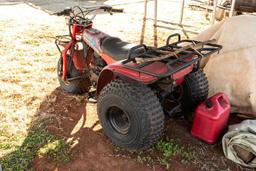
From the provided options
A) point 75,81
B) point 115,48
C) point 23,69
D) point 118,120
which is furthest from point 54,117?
point 23,69

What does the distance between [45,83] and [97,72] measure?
1.28 metres

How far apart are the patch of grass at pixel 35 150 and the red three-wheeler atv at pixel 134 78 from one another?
538 mm

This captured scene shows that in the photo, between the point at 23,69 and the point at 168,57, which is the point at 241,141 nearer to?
the point at 168,57

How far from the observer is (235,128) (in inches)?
124

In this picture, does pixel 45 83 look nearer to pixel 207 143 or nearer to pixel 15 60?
pixel 15 60

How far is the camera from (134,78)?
277cm

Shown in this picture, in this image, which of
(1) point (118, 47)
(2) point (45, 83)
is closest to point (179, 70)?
(1) point (118, 47)

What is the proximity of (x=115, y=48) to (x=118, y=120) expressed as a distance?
2.74ft

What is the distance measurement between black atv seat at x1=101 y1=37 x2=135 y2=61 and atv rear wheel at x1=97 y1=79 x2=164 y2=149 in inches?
16.5

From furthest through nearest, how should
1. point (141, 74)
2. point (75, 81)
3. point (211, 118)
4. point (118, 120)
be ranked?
point (75, 81) < point (118, 120) < point (211, 118) < point (141, 74)

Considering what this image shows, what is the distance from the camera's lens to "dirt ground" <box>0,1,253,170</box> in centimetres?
305

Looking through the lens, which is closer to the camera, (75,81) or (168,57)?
(168,57)

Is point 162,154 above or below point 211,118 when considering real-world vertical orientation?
below

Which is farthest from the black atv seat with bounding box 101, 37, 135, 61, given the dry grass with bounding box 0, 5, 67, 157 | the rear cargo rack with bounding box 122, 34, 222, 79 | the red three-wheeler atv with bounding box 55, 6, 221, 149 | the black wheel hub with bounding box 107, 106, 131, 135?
the dry grass with bounding box 0, 5, 67, 157
